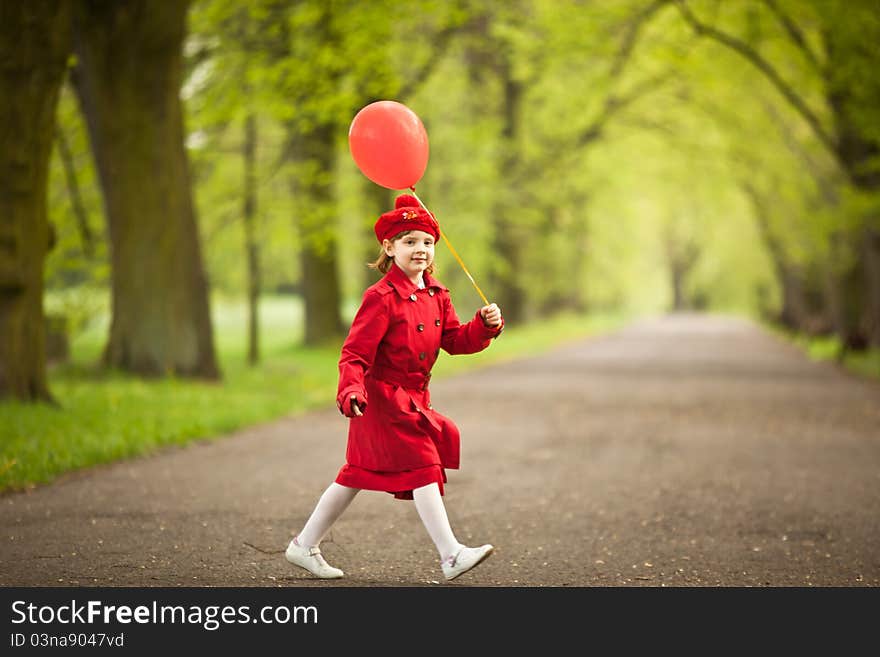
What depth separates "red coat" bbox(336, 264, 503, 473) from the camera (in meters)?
4.46

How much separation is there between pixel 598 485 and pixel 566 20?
48.3 feet

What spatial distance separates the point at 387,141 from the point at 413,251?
2.30ft

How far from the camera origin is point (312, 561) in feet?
15.2

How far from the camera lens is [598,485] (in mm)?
7480

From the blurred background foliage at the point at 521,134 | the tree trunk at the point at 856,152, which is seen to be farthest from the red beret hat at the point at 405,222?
the tree trunk at the point at 856,152

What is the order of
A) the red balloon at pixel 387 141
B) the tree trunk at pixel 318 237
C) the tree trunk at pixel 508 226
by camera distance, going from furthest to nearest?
the tree trunk at pixel 508 226
the tree trunk at pixel 318 237
the red balloon at pixel 387 141

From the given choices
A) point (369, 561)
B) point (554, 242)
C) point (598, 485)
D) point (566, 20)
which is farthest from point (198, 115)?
point (554, 242)

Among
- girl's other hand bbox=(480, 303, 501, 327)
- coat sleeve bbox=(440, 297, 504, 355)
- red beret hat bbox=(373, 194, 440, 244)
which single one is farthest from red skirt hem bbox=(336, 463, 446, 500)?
red beret hat bbox=(373, 194, 440, 244)

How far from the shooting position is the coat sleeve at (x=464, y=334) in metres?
4.70

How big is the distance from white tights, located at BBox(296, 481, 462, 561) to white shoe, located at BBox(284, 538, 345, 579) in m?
0.03

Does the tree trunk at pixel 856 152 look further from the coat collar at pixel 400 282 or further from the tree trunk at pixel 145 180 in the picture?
the coat collar at pixel 400 282

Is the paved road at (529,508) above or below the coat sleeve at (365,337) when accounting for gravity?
below

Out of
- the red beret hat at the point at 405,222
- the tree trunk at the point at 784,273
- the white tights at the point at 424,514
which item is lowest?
the tree trunk at the point at 784,273
